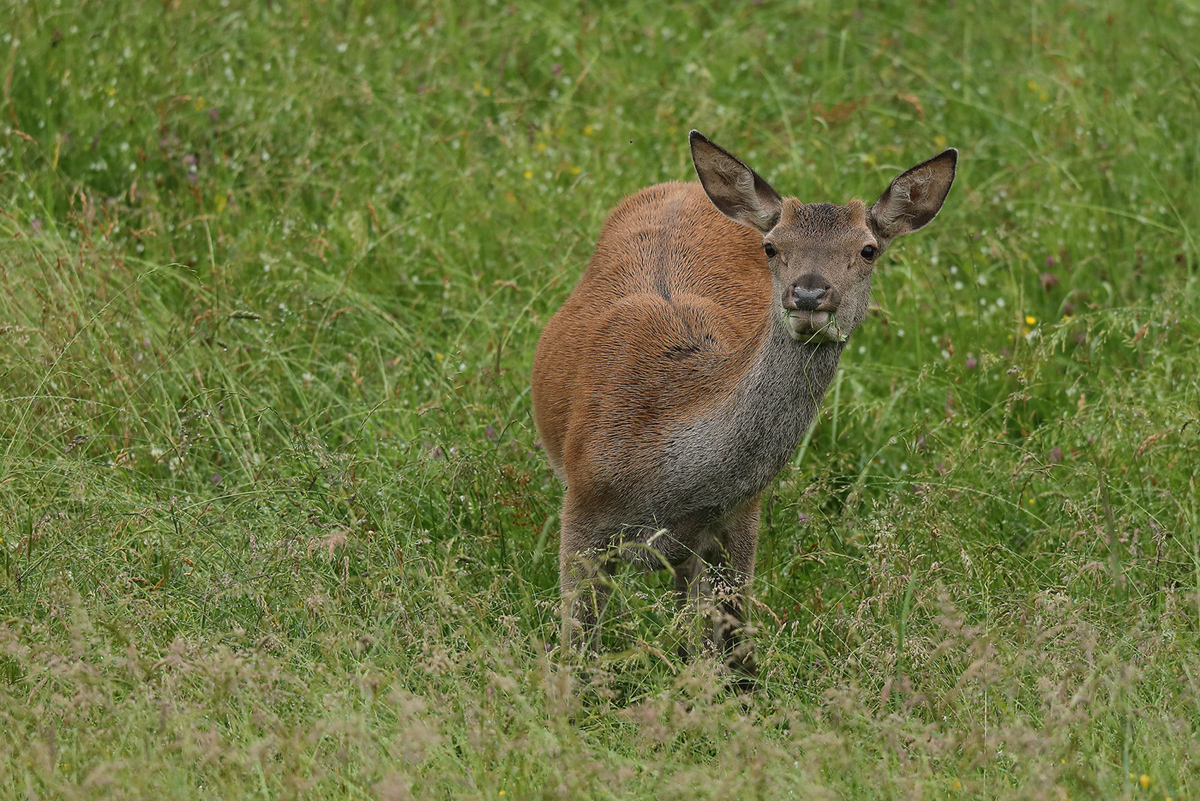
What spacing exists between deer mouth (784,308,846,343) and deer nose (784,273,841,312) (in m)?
0.02

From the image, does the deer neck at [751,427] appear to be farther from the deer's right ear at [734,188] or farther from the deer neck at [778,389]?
the deer's right ear at [734,188]

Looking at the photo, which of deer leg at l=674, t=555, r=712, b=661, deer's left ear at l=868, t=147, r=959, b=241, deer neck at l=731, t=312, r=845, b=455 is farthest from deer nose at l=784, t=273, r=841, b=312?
deer leg at l=674, t=555, r=712, b=661

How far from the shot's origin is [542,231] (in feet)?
20.5

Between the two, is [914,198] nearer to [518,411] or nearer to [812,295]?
[812,295]

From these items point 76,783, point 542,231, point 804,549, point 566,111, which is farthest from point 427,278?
point 76,783

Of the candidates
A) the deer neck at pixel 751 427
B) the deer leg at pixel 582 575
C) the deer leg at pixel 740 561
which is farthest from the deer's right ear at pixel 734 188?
the deer leg at pixel 582 575

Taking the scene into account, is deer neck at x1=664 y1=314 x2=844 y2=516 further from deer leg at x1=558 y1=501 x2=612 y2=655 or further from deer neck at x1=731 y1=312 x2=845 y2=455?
deer leg at x1=558 y1=501 x2=612 y2=655

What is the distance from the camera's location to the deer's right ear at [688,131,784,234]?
445cm

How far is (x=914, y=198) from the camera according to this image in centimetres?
451

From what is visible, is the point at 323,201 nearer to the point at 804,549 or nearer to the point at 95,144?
the point at 95,144

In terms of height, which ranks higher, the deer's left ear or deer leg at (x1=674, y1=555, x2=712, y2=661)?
the deer's left ear

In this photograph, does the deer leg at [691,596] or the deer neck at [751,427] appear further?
the deer neck at [751,427]

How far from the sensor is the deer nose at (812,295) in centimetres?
399

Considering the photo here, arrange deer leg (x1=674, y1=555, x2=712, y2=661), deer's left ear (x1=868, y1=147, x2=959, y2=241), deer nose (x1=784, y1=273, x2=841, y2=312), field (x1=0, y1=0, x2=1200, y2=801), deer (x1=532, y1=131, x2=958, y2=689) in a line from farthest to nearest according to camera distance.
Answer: deer's left ear (x1=868, y1=147, x2=959, y2=241) → deer (x1=532, y1=131, x2=958, y2=689) → deer nose (x1=784, y1=273, x2=841, y2=312) → deer leg (x1=674, y1=555, x2=712, y2=661) → field (x1=0, y1=0, x2=1200, y2=801)
